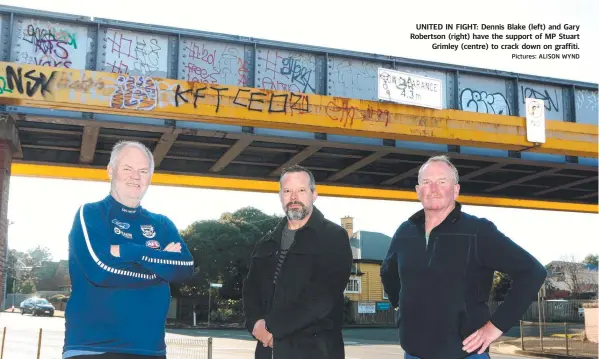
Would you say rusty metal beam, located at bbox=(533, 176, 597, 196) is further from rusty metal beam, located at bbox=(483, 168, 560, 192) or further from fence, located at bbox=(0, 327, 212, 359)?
fence, located at bbox=(0, 327, 212, 359)

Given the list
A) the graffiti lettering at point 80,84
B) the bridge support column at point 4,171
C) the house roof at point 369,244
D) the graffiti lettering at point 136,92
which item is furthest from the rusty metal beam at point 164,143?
the house roof at point 369,244

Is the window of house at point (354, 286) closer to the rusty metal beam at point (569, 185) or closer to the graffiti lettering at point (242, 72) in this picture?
the rusty metal beam at point (569, 185)

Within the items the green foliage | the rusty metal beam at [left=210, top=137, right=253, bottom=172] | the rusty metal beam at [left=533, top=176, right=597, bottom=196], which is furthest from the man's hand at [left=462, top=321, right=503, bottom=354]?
the green foliage

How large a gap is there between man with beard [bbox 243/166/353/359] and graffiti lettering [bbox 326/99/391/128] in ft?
24.6

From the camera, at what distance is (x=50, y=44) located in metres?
11.0

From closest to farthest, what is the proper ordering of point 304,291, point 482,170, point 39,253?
point 304,291 < point 482,170 < point 39,253

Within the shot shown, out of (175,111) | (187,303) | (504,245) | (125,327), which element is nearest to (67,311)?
(125,327)

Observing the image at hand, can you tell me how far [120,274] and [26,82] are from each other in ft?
26.6

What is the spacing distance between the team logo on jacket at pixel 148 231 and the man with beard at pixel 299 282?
97cm

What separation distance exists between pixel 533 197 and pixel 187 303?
33.3 meters

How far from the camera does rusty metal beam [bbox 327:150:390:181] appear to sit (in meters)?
13.7

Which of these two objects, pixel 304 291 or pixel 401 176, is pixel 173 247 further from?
pixel 401 176

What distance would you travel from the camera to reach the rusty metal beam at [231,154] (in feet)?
41.2

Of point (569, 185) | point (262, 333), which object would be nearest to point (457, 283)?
point (262, 333)
